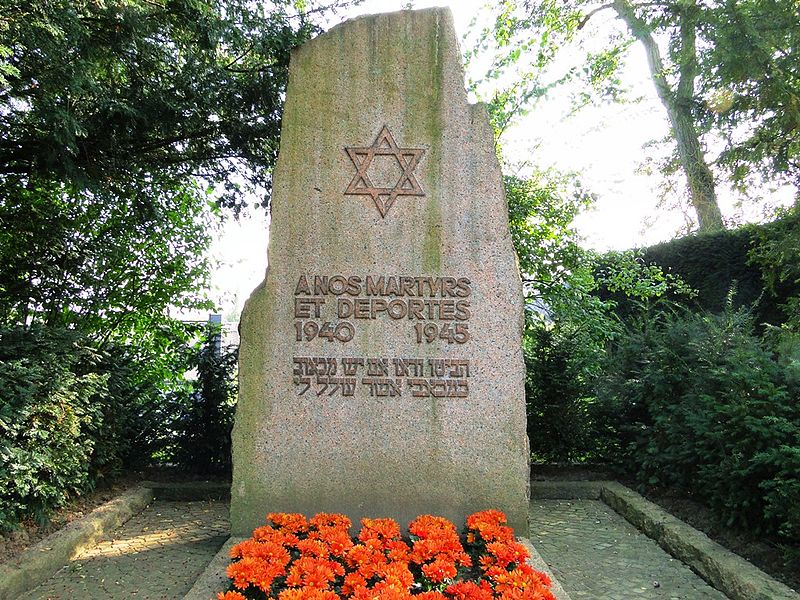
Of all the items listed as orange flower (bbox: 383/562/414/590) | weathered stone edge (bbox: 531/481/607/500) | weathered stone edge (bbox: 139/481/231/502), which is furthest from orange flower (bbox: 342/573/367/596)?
weathered stone edge (bbox: 531/481/607/500)

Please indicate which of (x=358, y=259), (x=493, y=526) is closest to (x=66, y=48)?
(x=358, y=259)

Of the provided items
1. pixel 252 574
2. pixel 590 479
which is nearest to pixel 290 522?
pixel 252 574

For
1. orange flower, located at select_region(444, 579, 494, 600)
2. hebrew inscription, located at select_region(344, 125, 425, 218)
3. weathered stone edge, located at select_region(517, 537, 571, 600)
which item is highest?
hebrew inscription, located at select_region(344, 125, 425, 218)

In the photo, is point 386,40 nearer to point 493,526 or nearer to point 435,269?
point 435,269

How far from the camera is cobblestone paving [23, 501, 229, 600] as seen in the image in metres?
3.53

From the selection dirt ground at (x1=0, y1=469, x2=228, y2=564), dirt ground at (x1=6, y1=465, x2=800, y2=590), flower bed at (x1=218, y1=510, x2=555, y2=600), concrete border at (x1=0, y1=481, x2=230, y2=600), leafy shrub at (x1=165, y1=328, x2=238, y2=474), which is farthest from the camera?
leafy shrub at (x1=165, y1=328, x2=238, y2=474)

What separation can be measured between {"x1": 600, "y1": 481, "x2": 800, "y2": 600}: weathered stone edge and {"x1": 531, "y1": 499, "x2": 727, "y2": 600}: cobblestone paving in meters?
0.06

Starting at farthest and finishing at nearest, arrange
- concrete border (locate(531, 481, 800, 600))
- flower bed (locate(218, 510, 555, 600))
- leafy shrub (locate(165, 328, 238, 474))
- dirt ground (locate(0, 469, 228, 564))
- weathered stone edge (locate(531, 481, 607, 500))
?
1. leafy shrub (locate(165, 328, 238, 474))
2. weathered stone edge (locate(531, 481, 607, 500))
3. dirt ground (locate(0, 469, 228, 564))
4. concrete border (locate(531, 481, 800, 600))
5. flower bed (locate(218, 510, 555, 600))

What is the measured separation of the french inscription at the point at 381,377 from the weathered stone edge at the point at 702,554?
1.81 metres

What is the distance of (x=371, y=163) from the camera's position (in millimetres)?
4113

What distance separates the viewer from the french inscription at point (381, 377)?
3947 mm

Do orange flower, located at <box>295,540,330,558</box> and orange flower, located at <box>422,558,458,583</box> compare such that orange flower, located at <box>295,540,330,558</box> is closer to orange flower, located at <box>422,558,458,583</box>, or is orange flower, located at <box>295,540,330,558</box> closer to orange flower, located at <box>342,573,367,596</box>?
orange flower, located at <box>342,573,367,596</box>

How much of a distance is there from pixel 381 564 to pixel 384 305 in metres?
1.67

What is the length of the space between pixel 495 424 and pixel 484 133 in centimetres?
195
